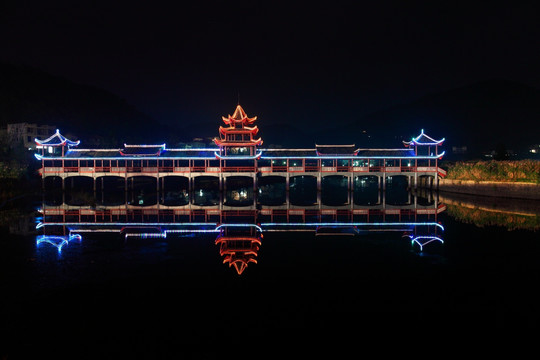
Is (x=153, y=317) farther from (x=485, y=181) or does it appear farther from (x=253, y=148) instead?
(x=485, y=181)

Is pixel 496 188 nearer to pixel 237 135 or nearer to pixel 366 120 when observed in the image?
pixel 237 135

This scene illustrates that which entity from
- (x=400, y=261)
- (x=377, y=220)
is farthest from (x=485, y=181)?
(x=400, y=261)

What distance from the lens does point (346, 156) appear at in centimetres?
4803

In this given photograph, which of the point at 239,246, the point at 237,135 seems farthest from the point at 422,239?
the point at 237,135

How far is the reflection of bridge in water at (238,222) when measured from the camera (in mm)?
21281

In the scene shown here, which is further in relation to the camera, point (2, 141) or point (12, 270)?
point (2, 141)

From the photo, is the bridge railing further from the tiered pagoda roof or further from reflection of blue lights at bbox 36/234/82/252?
reflection of blue lights at bbox 36/234/82/252

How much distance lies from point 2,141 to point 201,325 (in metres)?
61.4

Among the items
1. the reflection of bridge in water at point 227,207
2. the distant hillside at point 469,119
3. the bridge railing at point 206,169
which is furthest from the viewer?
the distant hillside at point 469,119

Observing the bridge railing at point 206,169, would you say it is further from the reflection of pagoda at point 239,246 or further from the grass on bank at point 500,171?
the reflection of pagoda at point 239,246

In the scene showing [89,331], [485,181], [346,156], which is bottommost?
[89,331]

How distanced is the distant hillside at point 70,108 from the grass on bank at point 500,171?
6169 cm

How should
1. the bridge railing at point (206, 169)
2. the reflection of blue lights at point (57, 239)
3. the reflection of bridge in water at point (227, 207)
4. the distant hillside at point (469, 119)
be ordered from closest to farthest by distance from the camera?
the reflection of blue lights at point (57, 239), the reflection of bridge in water at point (227, 207), the bridge railing at point (206, 169), the distant hillside at point (469, 119)

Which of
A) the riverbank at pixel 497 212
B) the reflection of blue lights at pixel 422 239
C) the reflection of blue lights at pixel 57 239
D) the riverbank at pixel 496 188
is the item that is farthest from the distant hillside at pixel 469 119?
the reflection of blue lights at pixel 57 239
